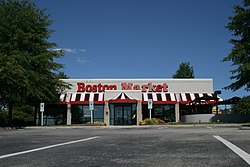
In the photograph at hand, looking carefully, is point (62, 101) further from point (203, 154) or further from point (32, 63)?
point (203, 154)

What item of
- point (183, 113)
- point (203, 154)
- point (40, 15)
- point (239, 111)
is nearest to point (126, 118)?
point (183, 113)

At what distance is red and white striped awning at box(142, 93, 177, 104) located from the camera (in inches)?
1411

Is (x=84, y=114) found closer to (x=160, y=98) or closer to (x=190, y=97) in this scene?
(x=160, y=98)

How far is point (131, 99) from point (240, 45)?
1222 cm

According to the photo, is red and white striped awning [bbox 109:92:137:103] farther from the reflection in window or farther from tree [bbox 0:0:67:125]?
tree [bbox 0:0:67:125]

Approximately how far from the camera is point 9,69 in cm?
2344

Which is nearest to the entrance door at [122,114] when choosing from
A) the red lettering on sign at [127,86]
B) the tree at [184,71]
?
the red lettering on sign at [127,86]

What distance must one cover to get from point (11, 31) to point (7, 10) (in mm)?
2324

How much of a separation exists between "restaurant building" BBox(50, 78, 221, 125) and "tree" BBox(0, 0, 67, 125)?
4.59 m

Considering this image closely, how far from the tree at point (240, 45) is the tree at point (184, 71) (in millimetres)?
35829

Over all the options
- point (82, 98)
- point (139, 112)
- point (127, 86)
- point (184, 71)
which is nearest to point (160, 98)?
point (139, 112)

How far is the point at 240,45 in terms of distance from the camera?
30.3 m

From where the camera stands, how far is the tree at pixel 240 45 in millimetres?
29812

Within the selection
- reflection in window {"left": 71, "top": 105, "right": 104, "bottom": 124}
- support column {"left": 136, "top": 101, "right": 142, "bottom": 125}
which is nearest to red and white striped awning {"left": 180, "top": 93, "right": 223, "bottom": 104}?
support column {"left": 136, "top": 101, "right": 142, "bottom": 125}
